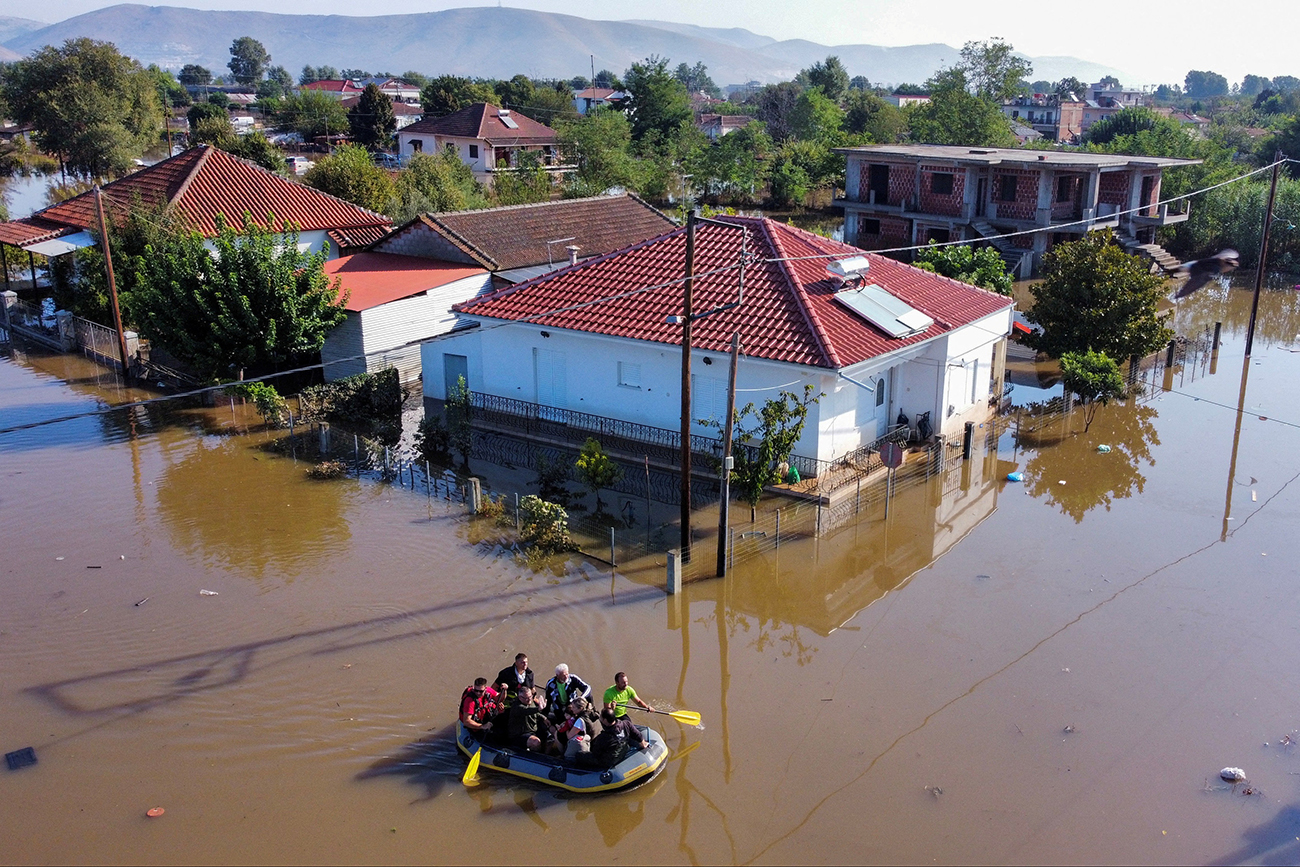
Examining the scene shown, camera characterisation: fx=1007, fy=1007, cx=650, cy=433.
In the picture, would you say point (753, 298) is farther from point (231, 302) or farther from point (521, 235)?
point (521, 235)

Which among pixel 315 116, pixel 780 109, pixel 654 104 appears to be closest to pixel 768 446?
Answer: pixel 654 104

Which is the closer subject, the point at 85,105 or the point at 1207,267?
the point at 1207,267

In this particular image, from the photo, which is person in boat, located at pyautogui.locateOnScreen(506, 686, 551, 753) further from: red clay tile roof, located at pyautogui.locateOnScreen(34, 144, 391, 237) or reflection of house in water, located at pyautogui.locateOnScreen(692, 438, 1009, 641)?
red clay tile roof, located at pyautogui.locateOnScreen(34, 144, 391, 237)

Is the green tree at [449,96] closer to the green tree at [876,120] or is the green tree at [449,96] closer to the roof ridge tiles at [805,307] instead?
the green tree at [876,120]

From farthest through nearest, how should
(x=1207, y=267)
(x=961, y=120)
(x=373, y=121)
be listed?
(x=373, y=121) → (x=961, y=120) → (x=1207, y=267)

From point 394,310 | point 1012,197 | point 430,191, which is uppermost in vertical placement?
point 430,191

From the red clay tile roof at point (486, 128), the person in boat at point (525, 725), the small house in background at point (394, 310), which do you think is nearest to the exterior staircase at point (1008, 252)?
the small house in background at point (394, 310)

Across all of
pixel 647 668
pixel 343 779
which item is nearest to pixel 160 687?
pixel 343 779
